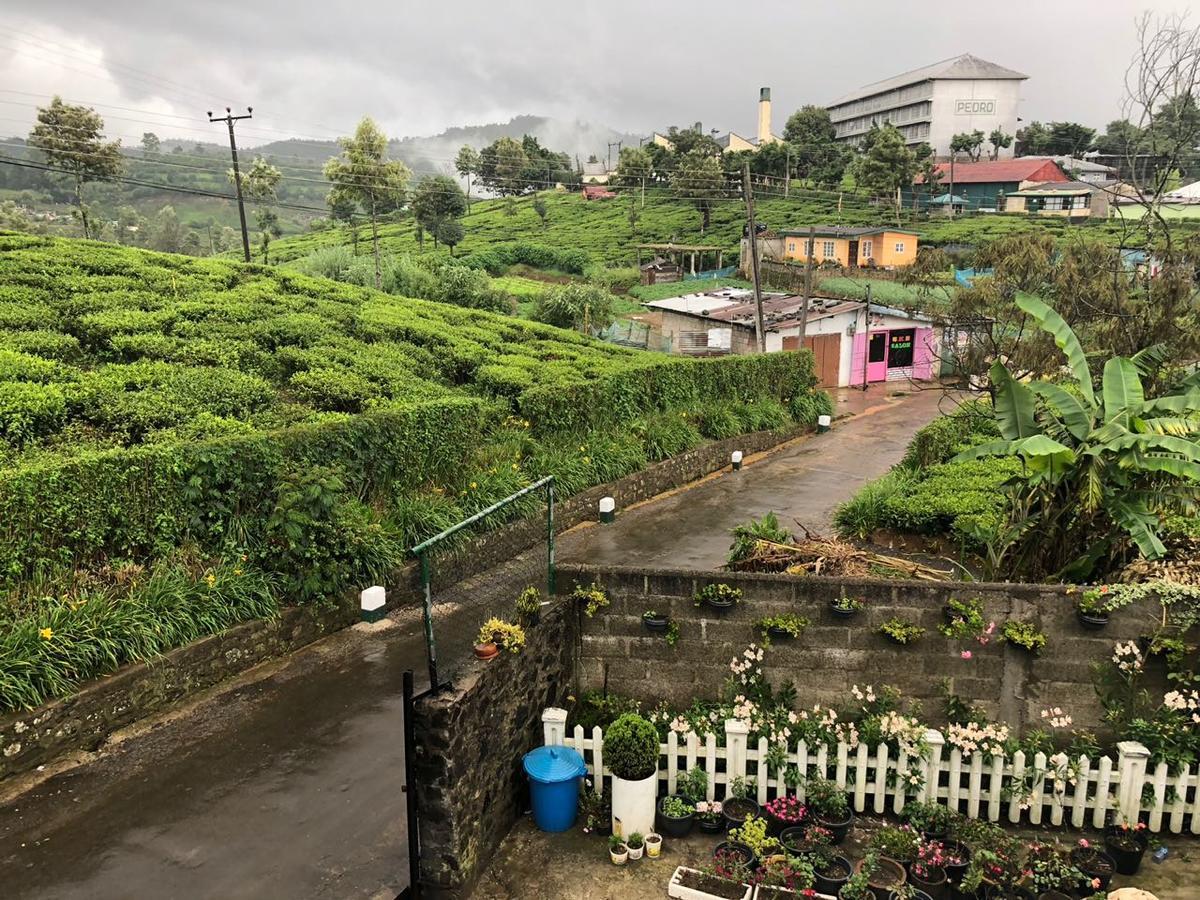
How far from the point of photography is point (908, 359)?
34.1 m

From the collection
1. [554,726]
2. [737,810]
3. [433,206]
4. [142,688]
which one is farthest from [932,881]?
[433,206]

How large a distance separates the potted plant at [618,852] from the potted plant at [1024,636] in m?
3.51

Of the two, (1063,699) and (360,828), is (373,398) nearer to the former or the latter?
(360,828)

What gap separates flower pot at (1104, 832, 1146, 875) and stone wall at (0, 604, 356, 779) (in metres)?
8.26

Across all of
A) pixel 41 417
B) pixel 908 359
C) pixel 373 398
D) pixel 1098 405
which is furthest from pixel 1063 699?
pixel 908 359

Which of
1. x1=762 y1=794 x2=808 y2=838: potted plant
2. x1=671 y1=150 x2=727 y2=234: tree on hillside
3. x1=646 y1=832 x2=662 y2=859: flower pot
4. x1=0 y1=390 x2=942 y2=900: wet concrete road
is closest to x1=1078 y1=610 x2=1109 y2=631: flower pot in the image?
x1=762 y1=794 x2=808 y2=838: potted plant

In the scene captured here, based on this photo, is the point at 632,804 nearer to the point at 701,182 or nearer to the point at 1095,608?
the point at 1095,608

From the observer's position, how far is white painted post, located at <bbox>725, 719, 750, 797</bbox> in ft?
21.6

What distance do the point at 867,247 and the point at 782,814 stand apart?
160ft

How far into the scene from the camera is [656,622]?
7.08 meters

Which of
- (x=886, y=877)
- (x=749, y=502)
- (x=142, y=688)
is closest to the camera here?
(x=886, y=877)

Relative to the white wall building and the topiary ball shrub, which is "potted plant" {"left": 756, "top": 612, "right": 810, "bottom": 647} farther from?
the white wall building

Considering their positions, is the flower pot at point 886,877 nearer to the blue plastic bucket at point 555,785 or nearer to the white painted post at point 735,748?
the white painted post at point 735,748

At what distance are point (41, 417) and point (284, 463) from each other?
12.1ft
